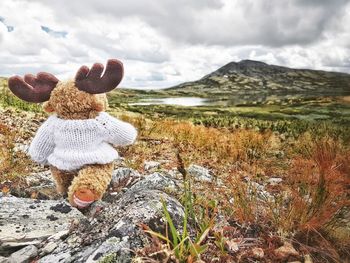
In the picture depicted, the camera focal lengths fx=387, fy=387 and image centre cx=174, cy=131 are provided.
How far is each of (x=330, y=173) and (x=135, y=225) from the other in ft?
5.63

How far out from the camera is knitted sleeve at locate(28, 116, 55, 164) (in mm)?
4672

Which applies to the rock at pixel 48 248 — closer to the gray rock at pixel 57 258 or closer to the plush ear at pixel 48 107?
the gray rock at pixel 57 258

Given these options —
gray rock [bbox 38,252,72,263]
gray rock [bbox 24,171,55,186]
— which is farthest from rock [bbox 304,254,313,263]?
gray rock [bbox 24,171,55,186]

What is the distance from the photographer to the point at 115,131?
462 centimetres

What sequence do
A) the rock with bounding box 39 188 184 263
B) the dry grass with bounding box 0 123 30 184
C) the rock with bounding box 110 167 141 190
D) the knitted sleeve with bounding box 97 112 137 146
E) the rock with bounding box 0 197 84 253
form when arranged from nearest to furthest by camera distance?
1. the rock with bounding box 39 188 184 263
2. the rock with bounding box 0 197 84 253
3. the knitted sleeve with bounding box 97 112 137 146
4. the rock with bounding box 110 167 141 190
5. the dry grass with bounding box 0 123 30 184

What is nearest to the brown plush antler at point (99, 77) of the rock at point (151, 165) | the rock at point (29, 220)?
the rock at point (29, 220)

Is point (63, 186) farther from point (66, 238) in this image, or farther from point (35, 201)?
point (66, 238)

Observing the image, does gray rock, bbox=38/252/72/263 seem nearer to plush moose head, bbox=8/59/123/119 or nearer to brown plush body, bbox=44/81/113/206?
brown plush body, bbox=44/81/113/206

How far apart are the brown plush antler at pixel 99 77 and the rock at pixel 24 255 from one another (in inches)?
74.6

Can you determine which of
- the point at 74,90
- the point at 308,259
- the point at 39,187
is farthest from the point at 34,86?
the point at 308,259

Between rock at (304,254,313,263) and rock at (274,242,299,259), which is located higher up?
rock at (274,242,299,259)

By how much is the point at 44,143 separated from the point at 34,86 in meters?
0.69

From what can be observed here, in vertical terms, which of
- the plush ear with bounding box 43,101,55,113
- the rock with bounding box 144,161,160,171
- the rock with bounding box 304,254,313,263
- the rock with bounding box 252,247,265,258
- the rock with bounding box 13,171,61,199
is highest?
the plush ear with bounding box 43,101,55,113

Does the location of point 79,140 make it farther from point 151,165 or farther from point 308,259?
point 308,259
